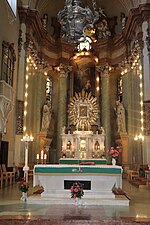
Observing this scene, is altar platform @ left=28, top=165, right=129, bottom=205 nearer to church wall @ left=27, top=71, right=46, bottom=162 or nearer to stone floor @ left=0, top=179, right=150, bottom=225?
stone floor @ left=0, top=179, right=150, bottom=225

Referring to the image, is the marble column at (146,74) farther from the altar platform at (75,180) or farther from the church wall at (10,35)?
the church wall at (10,35)

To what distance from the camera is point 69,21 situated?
7.15 m

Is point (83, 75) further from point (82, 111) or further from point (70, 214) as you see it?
point (70, 214)

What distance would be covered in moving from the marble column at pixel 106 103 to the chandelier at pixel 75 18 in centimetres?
1203

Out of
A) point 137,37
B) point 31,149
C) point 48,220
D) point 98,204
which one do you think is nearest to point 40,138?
point 31,149

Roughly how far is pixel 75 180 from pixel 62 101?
450 inches

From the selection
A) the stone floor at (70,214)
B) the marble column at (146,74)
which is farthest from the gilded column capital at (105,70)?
the stone floor at (70,214)

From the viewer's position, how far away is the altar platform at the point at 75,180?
25.9 feet

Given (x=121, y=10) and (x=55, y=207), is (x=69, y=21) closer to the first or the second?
(x=55, y=207)

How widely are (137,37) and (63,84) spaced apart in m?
6.57

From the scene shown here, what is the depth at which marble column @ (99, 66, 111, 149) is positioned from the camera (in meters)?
18.8

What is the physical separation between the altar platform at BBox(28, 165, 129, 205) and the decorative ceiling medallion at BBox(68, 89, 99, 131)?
9615mm

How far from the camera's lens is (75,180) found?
855cm

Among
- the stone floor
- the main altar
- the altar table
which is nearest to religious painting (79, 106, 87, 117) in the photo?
the main altar
